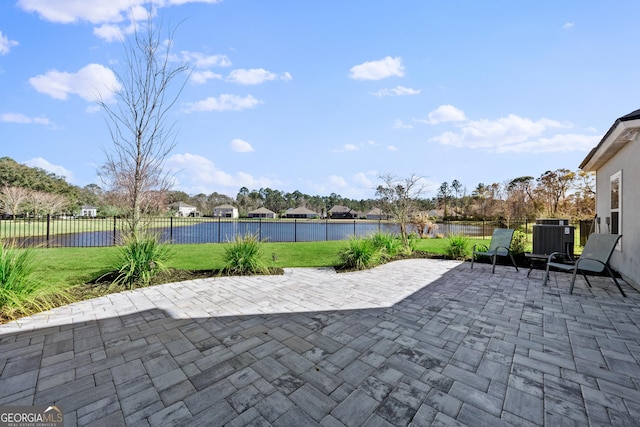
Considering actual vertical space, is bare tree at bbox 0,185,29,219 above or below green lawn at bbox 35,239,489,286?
above

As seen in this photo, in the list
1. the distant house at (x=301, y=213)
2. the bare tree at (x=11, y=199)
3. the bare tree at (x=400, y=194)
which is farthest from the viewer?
the distant house at (x=301, y=213)

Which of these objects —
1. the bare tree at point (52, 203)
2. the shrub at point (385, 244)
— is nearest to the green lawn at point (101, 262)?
the shrub at point (385, 244)

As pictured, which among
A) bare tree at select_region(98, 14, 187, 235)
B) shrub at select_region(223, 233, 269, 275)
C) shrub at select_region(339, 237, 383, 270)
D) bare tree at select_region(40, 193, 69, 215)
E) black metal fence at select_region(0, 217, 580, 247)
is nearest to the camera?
bare tree at select_region(98, 14, 187, 235)

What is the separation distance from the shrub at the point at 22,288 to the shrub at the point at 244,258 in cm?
234

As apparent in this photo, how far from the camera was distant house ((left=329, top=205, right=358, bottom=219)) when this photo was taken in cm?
5791

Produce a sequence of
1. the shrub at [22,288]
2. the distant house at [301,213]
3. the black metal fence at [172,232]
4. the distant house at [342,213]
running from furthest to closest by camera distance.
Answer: the distant house at [342,213], the distant house at [301,213], the black metal fence at [172,232], the shrub at [22,288]

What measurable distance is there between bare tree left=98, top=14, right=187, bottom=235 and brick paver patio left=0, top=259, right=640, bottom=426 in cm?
222

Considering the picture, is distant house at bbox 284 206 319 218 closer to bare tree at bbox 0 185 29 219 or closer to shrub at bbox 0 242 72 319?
bare tree at bbox 0 185 29 219

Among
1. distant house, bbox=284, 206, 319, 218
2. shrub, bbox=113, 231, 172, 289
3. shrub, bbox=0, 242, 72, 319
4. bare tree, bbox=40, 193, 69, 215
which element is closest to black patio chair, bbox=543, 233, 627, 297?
shrub, bbox=113, 231, 172, 289

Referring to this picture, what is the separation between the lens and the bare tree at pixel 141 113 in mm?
4730

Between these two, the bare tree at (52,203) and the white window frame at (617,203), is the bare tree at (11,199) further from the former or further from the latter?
the white window frame at (617,203)

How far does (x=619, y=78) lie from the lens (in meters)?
6.03

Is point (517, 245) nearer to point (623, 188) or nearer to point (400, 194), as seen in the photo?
point (623, 188)

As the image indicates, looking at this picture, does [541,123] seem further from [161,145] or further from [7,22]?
[7,22]
